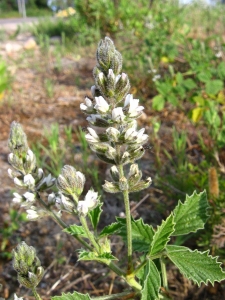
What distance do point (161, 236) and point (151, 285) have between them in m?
0.16

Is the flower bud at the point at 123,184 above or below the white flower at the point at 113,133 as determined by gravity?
below

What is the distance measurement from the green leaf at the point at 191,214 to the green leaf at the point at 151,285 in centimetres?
22

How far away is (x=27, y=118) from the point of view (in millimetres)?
4195

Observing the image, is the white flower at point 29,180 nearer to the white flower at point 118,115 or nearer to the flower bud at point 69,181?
the flower bud at point 69,181

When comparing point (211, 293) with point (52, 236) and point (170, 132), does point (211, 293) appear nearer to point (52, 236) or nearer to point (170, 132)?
point (52, 236)

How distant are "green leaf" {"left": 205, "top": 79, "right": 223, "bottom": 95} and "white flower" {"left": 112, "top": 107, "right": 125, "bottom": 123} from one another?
219 centimetres

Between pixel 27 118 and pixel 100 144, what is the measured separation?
3.18m

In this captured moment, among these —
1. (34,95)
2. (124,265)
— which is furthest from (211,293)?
(34,95)

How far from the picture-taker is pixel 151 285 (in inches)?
47.6

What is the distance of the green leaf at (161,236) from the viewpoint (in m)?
1.24

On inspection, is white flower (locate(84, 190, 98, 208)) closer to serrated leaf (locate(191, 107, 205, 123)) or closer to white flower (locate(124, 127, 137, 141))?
white flower (locate(124, 127, 137, 141))

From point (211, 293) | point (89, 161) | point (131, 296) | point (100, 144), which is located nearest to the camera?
point (100, 144)

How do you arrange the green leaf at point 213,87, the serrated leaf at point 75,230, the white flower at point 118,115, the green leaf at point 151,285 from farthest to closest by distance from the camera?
the green leaf at point 213,87, the serrated leaf at point 75,230, the green leaf at point 151,285, the white flower at point 118,115

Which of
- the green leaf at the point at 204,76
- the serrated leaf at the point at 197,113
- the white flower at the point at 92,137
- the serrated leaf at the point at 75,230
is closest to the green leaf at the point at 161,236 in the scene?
the serrated leaf at the point at 75,230
